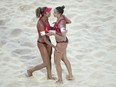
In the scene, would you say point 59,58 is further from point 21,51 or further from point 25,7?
point 25,7

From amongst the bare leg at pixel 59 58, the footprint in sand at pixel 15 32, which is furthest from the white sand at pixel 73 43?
the bare leg at pixel 59 58

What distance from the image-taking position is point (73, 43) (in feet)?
21.2

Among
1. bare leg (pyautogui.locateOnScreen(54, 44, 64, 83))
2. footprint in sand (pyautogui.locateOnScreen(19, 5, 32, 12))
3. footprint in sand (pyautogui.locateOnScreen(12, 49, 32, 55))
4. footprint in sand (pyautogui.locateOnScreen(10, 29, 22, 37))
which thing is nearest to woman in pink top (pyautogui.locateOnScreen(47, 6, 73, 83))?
bare leg (pyautogui.locateOnScreen(54, 44, 64, 83))

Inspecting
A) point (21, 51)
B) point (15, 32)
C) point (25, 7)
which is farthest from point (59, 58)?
point (25, 7)

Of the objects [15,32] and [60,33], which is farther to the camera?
[15,32]

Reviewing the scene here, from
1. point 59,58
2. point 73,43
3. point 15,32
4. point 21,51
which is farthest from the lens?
point 15,32

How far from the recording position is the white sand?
5.41m

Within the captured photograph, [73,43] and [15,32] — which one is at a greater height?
[15,32]

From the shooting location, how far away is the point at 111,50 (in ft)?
20.1

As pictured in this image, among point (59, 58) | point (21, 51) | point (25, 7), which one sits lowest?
point (21, 51)

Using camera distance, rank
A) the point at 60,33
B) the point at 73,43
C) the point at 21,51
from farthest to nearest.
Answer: the point at 73,43 < the point at 21,51 < the point at 60,33

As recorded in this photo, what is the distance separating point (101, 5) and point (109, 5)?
198 millimetres

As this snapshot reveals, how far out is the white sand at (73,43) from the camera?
5414mm

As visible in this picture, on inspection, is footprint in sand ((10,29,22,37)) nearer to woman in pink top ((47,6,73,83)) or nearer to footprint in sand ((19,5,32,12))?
footprint in sand ((19,5,32,12))
